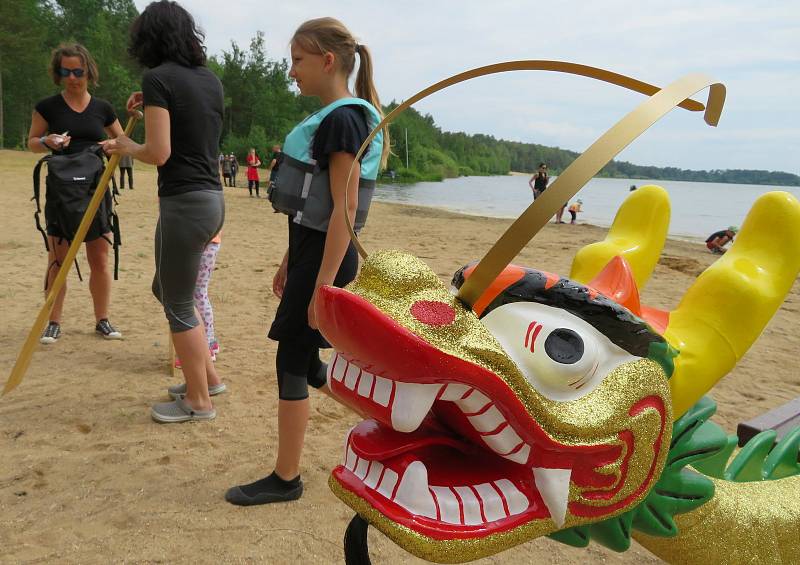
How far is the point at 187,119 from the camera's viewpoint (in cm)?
265

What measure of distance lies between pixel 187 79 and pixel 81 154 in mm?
1627

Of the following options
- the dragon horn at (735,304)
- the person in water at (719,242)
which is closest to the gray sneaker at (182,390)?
the dragon horn at (735,304)

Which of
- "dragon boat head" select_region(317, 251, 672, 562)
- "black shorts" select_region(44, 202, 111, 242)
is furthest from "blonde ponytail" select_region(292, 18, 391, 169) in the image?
"black shorts" select_region(44, 202, 111, 242)

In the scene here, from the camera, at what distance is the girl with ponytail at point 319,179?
6.55 ft

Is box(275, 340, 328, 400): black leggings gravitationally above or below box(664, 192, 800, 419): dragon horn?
below

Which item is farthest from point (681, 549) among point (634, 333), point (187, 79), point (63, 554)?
point (187, 79)

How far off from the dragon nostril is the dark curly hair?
2152 mm

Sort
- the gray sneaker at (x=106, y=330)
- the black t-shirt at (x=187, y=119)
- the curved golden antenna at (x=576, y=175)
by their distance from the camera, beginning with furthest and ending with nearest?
the gray sneaker at (x=106, y=330)
the black t-shirt at (x=187, y=119)
the curved golden antenna at (x=576, y=175)

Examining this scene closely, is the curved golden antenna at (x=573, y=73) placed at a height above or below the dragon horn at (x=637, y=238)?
above

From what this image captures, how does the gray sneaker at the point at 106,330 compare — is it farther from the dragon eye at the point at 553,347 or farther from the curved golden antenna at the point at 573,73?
the dragon eye at the point at 553,347

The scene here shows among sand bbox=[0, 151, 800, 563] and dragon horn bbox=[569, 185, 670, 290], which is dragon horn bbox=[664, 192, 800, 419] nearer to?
dragon horn bbox=[569, 185, 670, 290]

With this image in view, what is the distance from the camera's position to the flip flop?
3.24 metres

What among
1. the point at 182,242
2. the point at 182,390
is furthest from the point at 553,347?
the point at 182,390

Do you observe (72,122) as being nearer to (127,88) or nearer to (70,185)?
(70,185)
